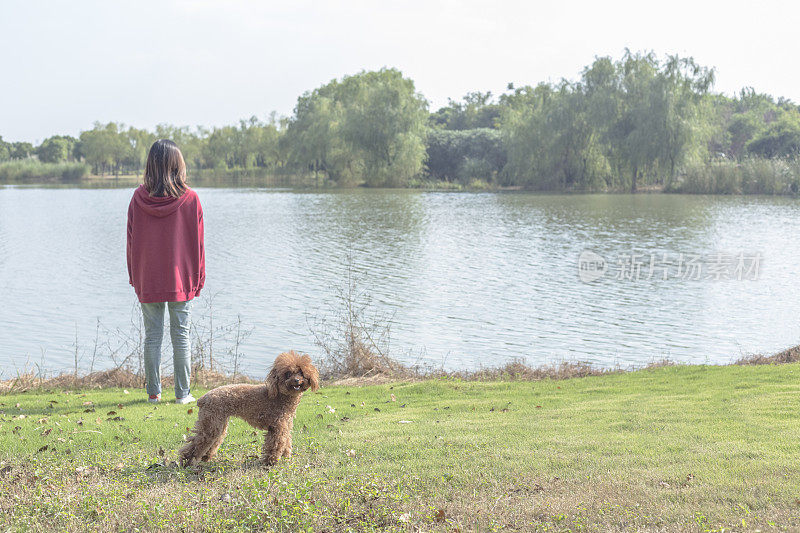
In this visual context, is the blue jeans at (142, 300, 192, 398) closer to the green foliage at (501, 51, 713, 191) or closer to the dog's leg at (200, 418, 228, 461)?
the dog's leg at (200, 418, 228, 461)

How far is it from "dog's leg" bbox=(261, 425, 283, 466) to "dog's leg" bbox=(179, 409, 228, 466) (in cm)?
31

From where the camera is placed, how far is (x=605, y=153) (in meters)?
53.9

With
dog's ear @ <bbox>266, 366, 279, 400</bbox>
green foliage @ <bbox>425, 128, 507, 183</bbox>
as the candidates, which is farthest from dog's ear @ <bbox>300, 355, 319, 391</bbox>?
green foliage @ <bbox>425, 128, 507, 183</bbox>

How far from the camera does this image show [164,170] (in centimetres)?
558

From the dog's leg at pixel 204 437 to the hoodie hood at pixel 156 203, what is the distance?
2.03m

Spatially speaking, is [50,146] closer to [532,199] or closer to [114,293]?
[532,199]

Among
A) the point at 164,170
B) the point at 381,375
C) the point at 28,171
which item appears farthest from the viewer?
the point at 28,171

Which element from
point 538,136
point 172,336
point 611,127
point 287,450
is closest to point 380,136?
point 538,136

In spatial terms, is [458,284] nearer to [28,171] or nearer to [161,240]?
[161,240]

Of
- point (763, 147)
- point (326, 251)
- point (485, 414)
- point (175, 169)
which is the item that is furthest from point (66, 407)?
point (763, 147)

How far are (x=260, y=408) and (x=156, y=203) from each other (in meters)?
2.26

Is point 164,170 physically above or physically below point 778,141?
below

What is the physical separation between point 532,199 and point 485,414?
4228 centimetres

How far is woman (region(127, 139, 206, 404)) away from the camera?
222 inches
